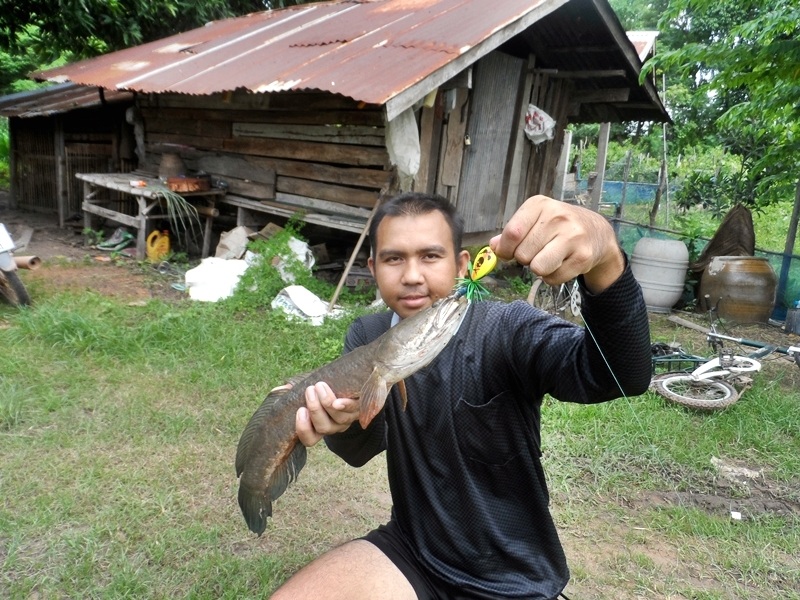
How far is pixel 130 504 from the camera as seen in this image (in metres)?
3.73

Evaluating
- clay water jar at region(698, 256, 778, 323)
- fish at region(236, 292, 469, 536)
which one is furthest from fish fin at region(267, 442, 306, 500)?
clay water jar at region(698, 256, 778, 323)

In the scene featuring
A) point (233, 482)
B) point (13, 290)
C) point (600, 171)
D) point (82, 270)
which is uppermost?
point (600, 171)

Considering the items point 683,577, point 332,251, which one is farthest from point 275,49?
point 683,577

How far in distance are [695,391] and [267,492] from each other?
4844 mm

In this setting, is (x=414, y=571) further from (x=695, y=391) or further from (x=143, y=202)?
(x=143, y=202)

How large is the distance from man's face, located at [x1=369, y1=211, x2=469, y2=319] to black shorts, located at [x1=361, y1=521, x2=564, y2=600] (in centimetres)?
80

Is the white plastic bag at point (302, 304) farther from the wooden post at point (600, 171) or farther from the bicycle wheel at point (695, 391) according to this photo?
the wooden post at point (600, 171)

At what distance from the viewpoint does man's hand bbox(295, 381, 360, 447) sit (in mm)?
1841

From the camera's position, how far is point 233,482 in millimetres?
4090

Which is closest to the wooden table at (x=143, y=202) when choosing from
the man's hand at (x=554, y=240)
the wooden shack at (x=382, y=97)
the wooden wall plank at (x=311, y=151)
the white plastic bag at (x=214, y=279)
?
the wooden shack at (x=382, y=97)

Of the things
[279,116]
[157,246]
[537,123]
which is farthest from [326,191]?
[537,123]

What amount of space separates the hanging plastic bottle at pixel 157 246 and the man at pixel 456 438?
27.4ft

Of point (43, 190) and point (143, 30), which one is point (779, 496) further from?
point (143, 30)

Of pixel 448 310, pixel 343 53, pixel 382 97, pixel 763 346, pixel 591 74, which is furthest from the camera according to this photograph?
pixel 591 74
